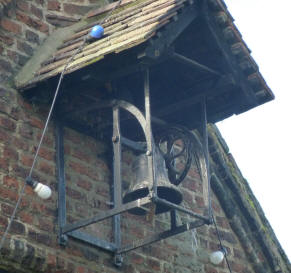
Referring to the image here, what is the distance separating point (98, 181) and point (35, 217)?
85 cm

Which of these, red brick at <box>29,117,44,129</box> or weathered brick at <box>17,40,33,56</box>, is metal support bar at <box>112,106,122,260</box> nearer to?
red brick at <box>29,117,44,129</box>

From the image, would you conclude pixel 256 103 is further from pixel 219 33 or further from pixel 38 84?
pixel 38 84

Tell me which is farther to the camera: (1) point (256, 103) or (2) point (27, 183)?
(1) point (256, 103)

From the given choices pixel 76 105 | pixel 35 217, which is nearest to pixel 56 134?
pixel 76 105

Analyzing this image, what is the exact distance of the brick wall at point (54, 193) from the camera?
7410 mm

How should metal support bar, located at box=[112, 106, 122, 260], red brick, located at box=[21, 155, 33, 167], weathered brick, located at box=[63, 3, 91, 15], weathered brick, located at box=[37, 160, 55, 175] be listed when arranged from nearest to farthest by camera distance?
1. metal support bar, located at box=[112, 106, 122, 260]
2. red brick, located at box=[21, 155, 33, 167]
3. weathered brick, located at box=[37, 160, 55, 175]
4. weathered brick, located at box=[63, 3, 91, 15]

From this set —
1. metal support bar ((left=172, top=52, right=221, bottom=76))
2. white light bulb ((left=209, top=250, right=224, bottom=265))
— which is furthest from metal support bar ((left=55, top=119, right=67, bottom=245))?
white light bulb ((left=209, top=250, right=224, bottom=265))

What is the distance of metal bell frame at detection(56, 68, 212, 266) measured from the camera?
740cm

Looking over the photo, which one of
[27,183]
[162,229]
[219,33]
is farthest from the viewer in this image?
[162,229]

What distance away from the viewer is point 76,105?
26.8ft

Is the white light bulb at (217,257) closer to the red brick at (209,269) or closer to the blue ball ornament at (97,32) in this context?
the red brick at (209,269)

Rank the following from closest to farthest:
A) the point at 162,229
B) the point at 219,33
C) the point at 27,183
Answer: the point at 27,183 < the point at 219,33 < the point at 162,229

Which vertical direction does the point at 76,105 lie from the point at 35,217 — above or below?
above

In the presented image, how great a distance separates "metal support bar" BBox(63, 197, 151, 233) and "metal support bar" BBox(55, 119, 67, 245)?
2.7 inches
